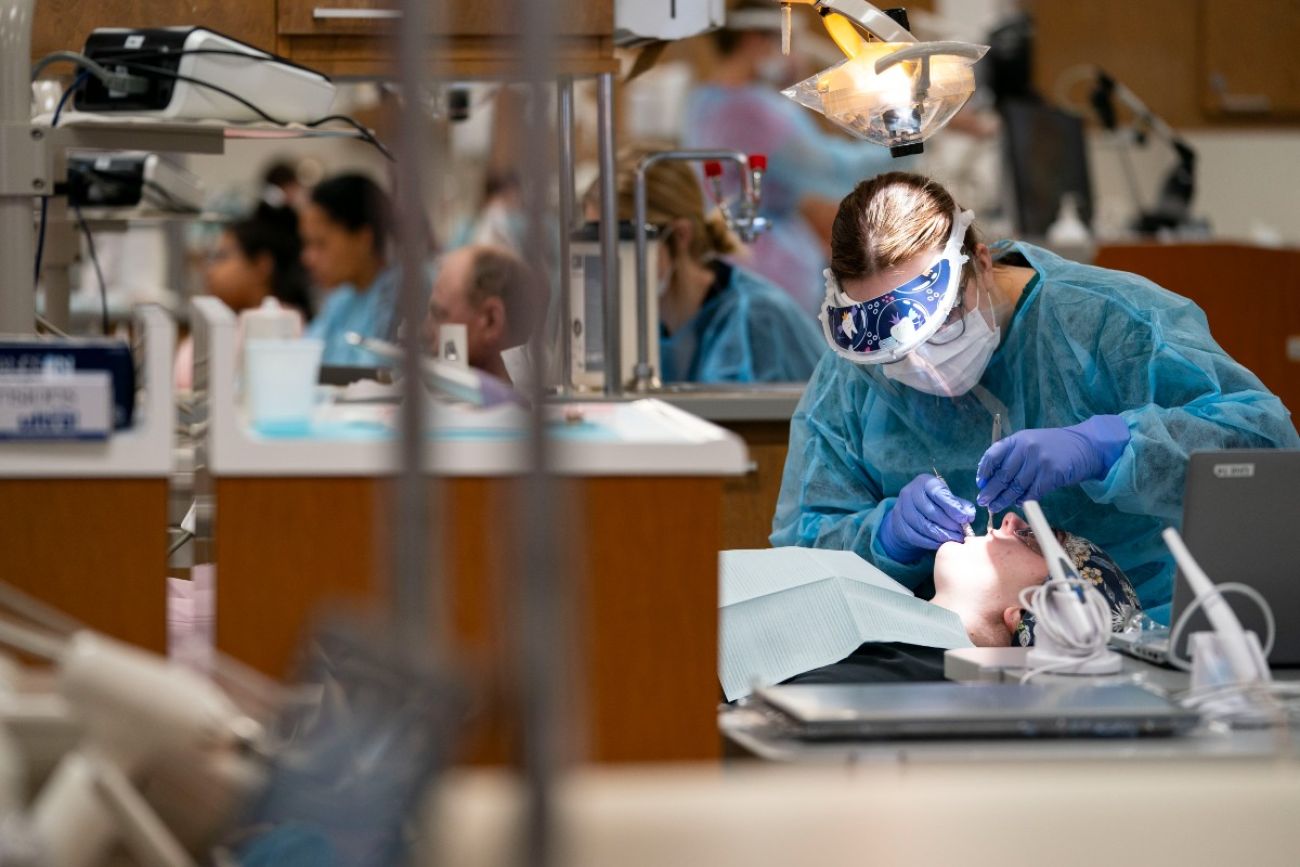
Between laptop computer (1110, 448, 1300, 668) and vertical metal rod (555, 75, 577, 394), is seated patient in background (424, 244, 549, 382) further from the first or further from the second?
laptop computer (1110, 448, 1300, 668)

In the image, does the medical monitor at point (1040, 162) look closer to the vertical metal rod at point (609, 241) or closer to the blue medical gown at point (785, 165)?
the blue medical gown at point (785, 165)

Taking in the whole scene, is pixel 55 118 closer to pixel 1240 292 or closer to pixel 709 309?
pixel 709 309

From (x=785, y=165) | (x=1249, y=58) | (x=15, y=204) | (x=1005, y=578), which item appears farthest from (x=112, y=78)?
(x=1249, y=58)

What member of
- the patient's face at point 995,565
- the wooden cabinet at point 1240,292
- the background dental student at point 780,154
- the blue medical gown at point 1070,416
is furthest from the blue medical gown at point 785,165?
the patient's face at point 995,565

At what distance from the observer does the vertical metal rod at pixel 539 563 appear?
78 cm

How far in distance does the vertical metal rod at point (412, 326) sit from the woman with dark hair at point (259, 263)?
5228 millimetres

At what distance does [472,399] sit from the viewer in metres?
1.57

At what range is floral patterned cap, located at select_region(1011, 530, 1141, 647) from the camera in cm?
211

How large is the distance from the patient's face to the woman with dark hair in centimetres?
411

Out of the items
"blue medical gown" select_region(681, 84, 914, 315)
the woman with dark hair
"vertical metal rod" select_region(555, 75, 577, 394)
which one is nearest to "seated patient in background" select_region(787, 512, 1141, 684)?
"vertical metal rod" select_region(555, 75, 577, 394)

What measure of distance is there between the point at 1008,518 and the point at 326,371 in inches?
67.6

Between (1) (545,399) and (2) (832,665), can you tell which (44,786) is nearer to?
(1) (545,399)

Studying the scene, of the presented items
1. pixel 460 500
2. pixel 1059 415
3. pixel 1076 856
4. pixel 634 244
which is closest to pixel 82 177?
pixel 634 244

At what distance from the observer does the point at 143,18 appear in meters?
2.84
